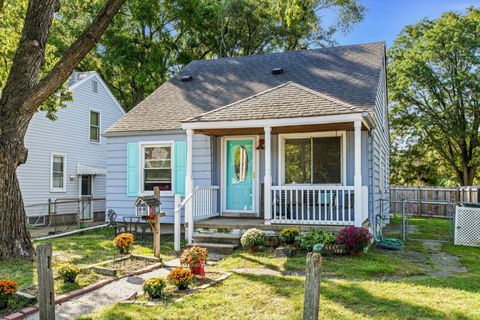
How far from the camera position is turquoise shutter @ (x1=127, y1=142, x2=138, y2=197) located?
37.1 feet

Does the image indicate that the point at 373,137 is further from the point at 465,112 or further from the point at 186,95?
the point at 465,112

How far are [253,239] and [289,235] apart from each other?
0.74m

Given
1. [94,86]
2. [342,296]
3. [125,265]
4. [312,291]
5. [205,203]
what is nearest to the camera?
[312,291]

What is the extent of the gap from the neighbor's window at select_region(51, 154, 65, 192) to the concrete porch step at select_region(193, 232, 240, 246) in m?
9.35

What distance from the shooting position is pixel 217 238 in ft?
29.5

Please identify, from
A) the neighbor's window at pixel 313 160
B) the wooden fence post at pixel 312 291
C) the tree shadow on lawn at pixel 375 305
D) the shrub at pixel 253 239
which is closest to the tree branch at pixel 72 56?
the shrub at pixel 253 239

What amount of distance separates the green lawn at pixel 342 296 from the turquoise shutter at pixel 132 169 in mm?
5117

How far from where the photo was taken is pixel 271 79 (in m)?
12.1

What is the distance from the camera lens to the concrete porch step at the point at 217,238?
8828mm

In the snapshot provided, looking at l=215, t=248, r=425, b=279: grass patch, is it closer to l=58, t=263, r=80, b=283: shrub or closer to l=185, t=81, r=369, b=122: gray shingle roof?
l=58, t=263, r=80, b=283: shrub

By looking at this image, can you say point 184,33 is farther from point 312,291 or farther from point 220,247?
point 312,291

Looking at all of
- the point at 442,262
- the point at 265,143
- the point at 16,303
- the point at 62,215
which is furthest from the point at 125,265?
the point at 62,215

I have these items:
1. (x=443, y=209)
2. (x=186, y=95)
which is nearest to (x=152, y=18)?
(x=186, y=95)

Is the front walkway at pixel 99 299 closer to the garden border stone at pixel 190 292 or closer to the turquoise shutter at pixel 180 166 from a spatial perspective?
the garden border stone at pixel 190 292
